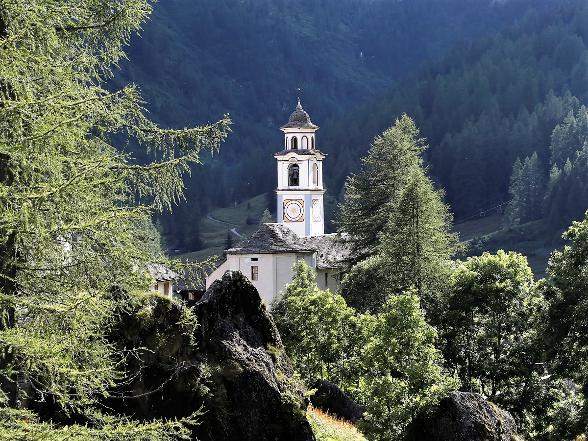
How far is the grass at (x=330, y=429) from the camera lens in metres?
18.9

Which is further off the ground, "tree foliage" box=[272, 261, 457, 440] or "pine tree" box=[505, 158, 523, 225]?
"pine tree" box=[505, 158, 523, 225]

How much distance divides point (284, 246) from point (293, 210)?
117ft

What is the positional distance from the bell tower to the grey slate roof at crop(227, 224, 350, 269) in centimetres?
2939

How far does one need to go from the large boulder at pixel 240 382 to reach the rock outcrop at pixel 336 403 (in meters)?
10.6

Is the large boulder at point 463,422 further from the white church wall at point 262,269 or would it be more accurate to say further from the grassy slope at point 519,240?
the grassy slope at point 519,240

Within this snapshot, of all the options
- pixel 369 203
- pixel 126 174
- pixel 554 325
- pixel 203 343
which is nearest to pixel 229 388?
pixel 203 343

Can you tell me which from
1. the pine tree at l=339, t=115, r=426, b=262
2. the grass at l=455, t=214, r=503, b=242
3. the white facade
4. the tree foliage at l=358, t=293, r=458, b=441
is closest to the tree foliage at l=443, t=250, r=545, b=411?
the tree foliage at l=358, t=293, r=458, b=441

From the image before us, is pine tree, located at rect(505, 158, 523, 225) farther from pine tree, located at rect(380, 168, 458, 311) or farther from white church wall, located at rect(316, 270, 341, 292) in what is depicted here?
pine tree, located at rect(380, 168, 458, 311)

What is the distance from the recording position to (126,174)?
12.6m

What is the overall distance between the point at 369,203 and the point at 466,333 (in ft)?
72.1

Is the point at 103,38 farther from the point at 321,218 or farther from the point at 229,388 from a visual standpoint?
the point at 321,218

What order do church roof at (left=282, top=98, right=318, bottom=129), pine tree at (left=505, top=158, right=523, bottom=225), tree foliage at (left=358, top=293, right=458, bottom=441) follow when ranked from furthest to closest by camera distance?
pine tree at (left=505, top=158, right=523, bottom=225)
church roof at (left=282, top=98, right=318, bottom=129)
tree foliage at (left=358, top=293, right=458, bottom=441)

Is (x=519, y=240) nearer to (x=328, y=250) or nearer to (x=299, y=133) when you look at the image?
(x=299, y=133)

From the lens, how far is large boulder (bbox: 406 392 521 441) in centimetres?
2244
